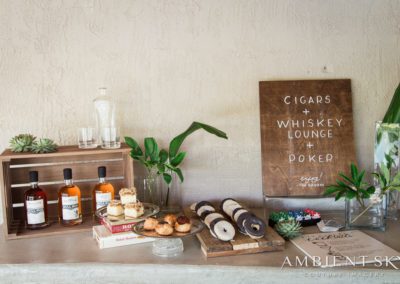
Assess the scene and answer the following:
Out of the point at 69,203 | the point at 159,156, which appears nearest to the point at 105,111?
the point at 159,156

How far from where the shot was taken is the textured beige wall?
59.4 inches

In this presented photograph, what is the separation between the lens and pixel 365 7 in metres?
1.64

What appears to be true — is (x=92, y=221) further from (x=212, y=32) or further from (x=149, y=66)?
(x=212, y=32)

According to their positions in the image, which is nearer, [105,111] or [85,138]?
[85,138]

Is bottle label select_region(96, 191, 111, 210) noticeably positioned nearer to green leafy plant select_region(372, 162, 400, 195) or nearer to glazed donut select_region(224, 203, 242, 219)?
glazed donut select_region(224, 203, 242, 219)

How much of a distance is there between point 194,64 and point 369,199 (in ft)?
2.70

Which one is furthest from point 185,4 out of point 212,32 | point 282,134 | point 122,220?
point 122,220

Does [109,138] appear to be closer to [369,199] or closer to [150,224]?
[150,224]

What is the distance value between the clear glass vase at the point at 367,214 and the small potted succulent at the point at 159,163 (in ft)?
2.00

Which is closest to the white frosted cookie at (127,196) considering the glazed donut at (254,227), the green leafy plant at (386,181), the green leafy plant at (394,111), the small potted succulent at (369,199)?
the glazed donut at (254,227)

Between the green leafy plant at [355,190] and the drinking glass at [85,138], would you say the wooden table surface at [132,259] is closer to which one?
the green leafy plant at [355,190]

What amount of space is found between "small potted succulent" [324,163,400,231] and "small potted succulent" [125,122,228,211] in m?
0.56

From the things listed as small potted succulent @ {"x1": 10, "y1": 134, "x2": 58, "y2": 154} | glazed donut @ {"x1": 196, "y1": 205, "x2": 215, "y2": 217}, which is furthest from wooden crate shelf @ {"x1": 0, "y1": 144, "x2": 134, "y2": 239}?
glazed donut @ {"x1": 196, "y1": 205, "x2": 215, "y2": 217}

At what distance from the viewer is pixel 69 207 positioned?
1372mm
